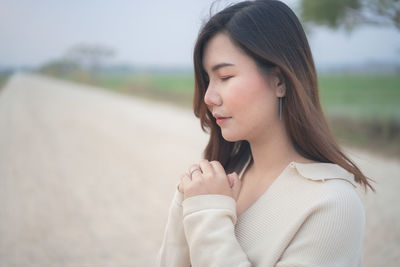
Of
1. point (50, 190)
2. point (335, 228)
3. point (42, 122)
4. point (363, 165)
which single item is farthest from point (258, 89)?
point (42, 122)

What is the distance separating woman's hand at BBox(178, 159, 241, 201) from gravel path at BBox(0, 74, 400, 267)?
8.64 feet

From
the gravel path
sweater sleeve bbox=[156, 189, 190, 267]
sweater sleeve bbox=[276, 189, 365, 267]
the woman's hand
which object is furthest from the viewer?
the gravel path

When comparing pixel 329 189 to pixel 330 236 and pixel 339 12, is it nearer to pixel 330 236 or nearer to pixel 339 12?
pixel 330 236

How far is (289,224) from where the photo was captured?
1.18m

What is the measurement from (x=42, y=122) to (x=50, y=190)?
16.2 ft

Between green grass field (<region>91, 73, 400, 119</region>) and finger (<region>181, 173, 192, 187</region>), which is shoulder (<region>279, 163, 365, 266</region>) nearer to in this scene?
finger (<region>181, 173, 192, 187</region>)

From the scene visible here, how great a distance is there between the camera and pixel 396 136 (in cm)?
823

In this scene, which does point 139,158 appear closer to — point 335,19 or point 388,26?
point 335,19

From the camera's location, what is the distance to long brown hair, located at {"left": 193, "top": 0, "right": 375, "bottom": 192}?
1253 millimetres

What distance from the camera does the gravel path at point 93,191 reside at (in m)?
3.75

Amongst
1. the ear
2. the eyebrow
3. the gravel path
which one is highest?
the eyebrow

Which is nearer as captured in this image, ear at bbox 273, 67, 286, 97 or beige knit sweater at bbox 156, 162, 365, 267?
beige knit sweater at bbox 156, 162, 365, 267

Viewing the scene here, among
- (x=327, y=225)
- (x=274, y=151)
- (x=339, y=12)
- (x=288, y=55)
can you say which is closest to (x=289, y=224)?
(x=327, y=225)

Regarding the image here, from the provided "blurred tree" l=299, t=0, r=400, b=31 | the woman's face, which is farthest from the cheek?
"blurred tree" l=299, t=0, r=400, b=31
